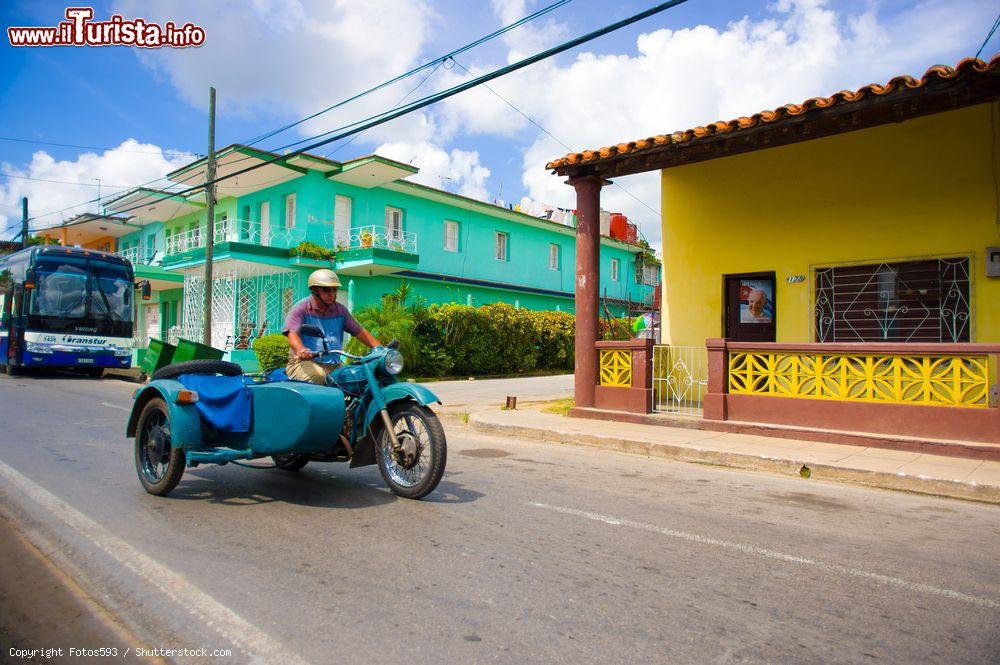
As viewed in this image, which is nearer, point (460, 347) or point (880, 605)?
point (880, 605)

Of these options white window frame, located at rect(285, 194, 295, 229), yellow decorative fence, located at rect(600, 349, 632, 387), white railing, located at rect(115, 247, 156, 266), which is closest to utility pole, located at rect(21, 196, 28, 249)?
white railing, located at rect(115, 247, 156, 266)

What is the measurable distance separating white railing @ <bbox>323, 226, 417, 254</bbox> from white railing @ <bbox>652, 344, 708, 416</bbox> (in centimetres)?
1306

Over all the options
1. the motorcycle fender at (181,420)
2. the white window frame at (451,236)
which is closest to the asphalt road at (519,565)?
the motorcycle fender at (181,420)

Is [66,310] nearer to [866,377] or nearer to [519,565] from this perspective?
[519,565]

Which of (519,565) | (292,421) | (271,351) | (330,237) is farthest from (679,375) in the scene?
(330,237)

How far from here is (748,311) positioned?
37.7ft

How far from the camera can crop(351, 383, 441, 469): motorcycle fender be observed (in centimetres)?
523

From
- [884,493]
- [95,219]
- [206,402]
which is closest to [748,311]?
[884,493]

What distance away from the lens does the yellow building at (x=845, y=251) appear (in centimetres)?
798

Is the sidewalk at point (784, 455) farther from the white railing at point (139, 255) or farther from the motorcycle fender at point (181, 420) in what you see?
the white railing at point (139, 255)

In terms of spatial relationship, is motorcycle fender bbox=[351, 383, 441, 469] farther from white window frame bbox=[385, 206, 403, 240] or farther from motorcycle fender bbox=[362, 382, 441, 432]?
white window frame bbox=[385, 206, 403, 240]

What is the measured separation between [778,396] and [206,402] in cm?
725

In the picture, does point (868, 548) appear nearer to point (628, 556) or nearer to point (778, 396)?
point (628, 556)

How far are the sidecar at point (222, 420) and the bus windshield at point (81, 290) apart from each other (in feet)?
50.8
